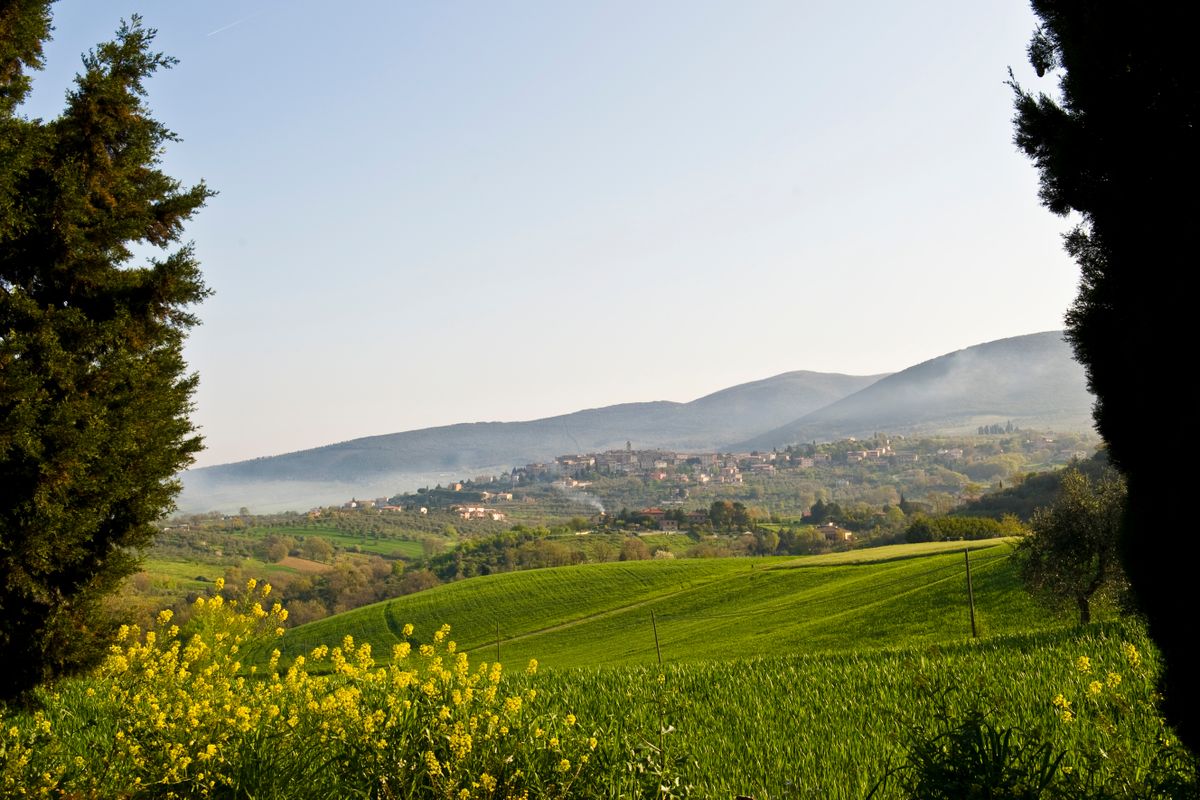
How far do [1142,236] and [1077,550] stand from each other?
2688 cm

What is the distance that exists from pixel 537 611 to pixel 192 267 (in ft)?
212

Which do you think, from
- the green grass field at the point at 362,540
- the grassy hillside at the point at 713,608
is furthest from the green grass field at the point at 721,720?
the green grass field at the point at 362,540

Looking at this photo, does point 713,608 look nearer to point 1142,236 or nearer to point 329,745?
point 329,745

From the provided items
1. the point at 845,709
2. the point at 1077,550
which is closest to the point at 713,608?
the point at 1077,550

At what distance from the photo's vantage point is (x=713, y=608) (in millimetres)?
61250

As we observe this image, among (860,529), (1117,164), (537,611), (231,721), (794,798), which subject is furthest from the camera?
(860,529)

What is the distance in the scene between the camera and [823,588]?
190 ft

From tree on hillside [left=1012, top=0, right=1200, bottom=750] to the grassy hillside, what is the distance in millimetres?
23645

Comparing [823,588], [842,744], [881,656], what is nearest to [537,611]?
[823,588]

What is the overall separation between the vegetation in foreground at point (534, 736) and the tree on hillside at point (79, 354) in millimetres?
2434

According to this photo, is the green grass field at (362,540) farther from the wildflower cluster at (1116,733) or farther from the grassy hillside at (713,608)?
the wildflower cluster at (1116,733)

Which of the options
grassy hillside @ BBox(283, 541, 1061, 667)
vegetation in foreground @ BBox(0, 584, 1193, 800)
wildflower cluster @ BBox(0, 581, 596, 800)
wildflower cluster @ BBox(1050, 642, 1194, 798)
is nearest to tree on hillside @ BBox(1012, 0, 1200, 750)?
wildflower cluster @ BBox(1050, 642, 1194, 798)

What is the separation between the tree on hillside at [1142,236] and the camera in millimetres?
3662

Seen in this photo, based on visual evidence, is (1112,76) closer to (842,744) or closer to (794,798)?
(794,798)
